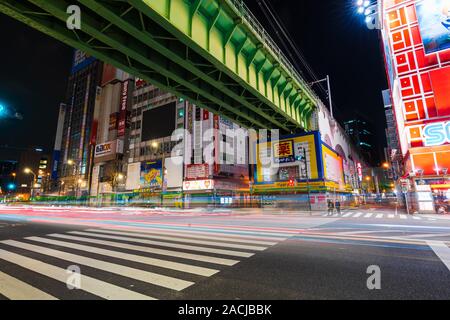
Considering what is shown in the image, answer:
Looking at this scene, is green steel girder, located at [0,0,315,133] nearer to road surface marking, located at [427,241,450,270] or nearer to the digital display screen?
road surface marking, located at [427,241,450,270]

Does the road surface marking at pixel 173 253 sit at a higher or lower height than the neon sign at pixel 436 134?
lower

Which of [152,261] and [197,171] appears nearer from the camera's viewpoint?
[152,261]

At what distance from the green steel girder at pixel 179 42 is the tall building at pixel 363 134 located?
151 m

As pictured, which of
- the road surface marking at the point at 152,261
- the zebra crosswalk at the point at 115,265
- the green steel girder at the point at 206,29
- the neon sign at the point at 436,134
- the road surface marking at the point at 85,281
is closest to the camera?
the road surface marking at the point at 85,281

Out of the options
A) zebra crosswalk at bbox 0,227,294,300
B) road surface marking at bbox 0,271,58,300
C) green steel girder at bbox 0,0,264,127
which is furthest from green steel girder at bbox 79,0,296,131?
road surface marking at bbox 0,271,58,300

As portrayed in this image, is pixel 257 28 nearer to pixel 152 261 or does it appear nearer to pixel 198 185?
pixel 152 261

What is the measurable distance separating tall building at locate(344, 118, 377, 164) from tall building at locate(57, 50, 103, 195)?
483 ft

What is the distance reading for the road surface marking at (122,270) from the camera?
376 cm

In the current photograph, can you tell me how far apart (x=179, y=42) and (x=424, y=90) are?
25.3m

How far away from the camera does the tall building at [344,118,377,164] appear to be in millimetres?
147250

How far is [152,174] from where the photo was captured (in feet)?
169

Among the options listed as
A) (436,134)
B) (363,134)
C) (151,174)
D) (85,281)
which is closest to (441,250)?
(85,281)

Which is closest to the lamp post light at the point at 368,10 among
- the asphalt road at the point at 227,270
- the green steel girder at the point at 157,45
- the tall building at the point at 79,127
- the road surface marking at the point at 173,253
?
the green steel girder at the point at 157,45

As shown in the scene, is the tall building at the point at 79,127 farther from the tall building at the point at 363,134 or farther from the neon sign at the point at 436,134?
the tall building at the point at 363,134
